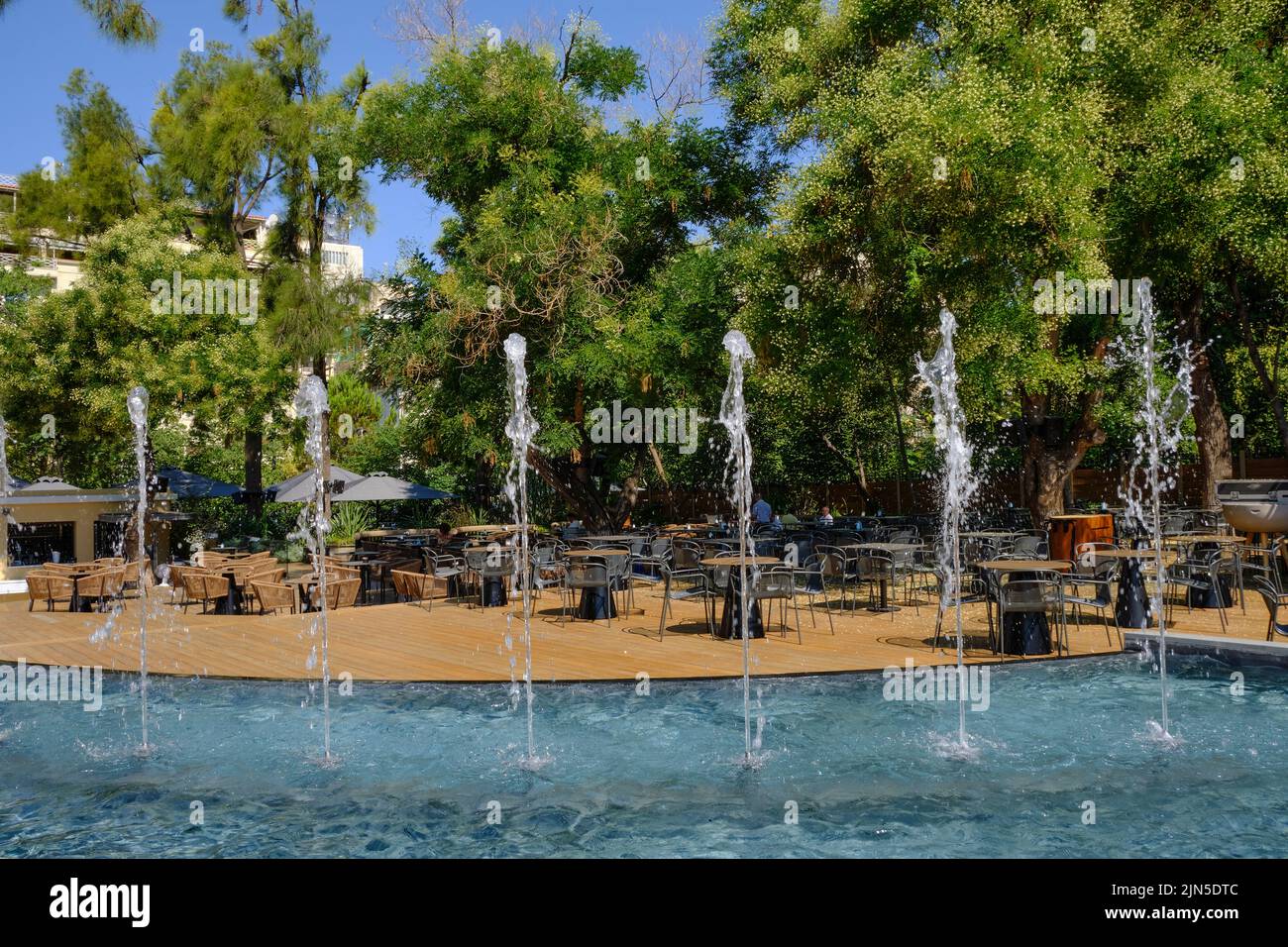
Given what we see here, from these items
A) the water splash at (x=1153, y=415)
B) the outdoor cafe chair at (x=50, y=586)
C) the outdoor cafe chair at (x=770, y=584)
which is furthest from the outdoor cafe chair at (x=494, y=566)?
the water splash at (x=1153, y=415)

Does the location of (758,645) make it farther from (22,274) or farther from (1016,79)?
(22,274)

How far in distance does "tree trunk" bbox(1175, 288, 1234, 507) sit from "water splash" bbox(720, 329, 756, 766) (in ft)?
29.8

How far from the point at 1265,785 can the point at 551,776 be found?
4404mm

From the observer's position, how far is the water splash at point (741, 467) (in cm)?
807

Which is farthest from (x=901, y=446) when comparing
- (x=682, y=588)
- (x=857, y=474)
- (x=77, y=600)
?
(x=77, y=600)

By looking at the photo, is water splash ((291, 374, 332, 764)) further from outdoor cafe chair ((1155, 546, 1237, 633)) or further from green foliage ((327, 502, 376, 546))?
outdoor cafe chair ((1155, 546, 1237, 633))

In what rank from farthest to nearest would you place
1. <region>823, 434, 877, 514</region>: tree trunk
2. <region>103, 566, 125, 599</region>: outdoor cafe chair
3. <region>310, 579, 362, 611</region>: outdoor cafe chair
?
<region>823, 434, 877, 514</region>: tree trunk < <region>103, 566, 125, 599</region>: outdoor cafe chair < <region>310, 579, 362, 611</region>: outdoor cafe chair

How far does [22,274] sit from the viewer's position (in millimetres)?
32531

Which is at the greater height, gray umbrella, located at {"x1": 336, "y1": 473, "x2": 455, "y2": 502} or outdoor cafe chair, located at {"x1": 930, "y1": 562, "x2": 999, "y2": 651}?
gray umbrella, located at {"x1": 336, "y1": 473, "x2": 455, "y2": 502}

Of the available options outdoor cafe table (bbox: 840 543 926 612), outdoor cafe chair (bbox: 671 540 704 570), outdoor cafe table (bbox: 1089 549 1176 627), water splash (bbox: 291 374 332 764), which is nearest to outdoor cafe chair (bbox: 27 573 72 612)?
water splash (bbox: 291 374 332 764)

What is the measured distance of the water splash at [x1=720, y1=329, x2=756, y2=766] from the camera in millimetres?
8070

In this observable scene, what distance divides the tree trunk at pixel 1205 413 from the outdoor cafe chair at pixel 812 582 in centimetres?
978

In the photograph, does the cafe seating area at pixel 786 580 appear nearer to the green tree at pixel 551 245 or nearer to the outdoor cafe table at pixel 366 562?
the outdoor cafe table at pixel 366 562
